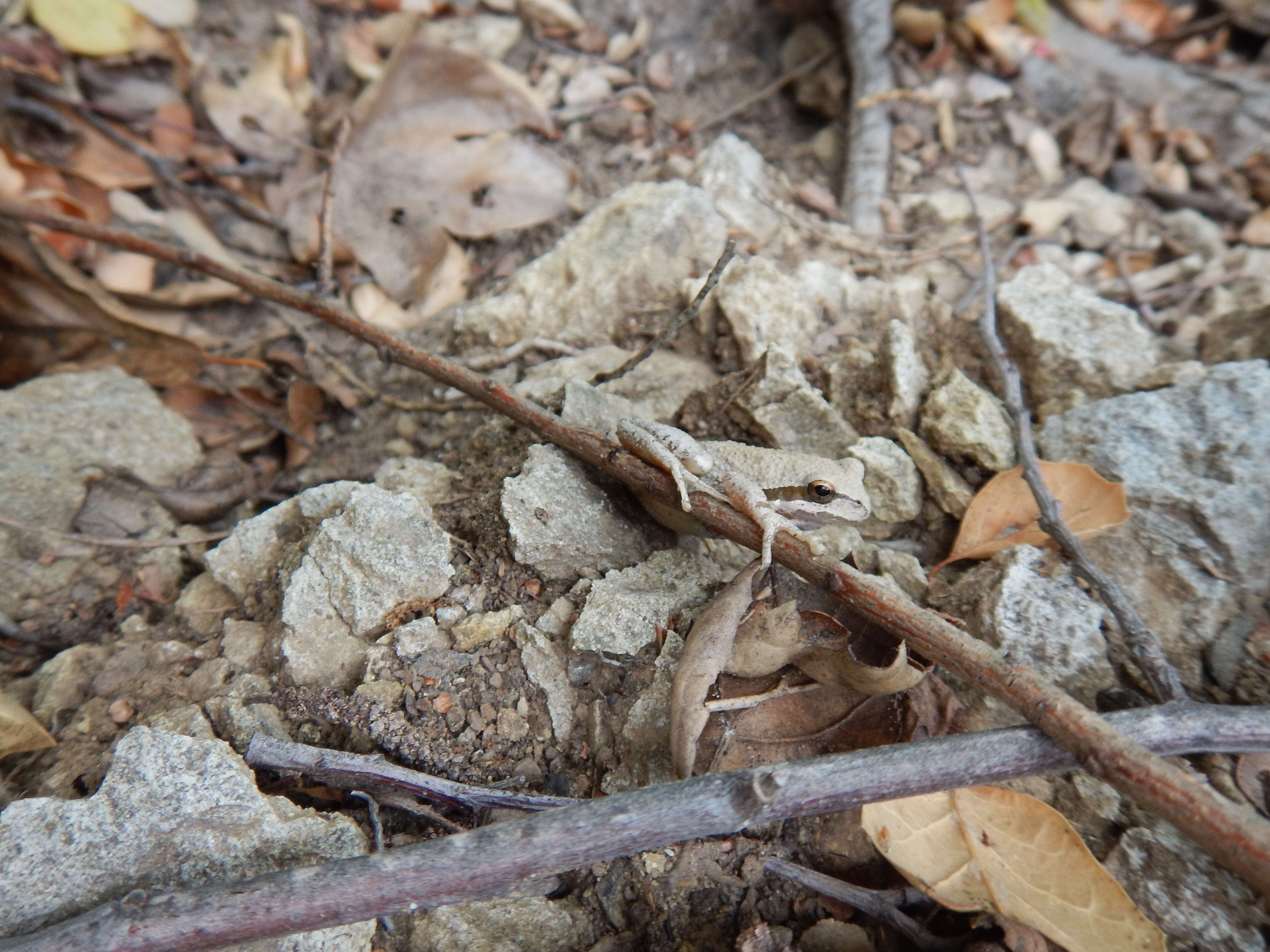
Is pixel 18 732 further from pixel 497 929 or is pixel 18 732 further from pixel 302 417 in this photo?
pixel 302 417

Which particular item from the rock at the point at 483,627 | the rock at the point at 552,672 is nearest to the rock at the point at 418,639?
the rock at the point at 483,627

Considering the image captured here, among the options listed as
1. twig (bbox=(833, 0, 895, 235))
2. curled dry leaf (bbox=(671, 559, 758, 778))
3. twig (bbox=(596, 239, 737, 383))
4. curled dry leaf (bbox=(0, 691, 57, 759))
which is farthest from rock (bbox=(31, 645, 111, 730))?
twig (bbox=(833, 0, 895, 235))

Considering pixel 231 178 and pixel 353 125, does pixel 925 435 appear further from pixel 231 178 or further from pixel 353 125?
pixel 231 178

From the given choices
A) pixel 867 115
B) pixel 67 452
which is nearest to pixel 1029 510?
pixel 867 115

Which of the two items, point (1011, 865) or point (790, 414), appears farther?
point (790, 414)

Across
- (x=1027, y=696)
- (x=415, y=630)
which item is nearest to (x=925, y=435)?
(x=1027, y=696)

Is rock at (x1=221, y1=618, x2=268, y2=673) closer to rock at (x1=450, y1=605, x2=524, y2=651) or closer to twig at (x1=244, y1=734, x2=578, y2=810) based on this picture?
twig at (x1=244, y1=734, x2=578, y2=810)
